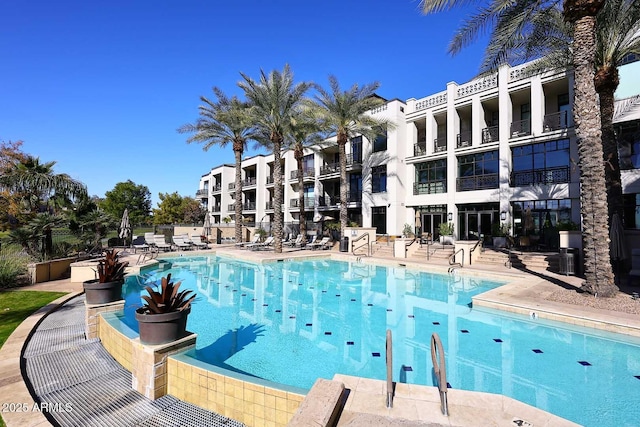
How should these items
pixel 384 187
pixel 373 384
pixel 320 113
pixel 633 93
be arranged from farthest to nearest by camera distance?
pixel 384 187 < pixel 320 113 < pixel 633 93 < pixel 373 384

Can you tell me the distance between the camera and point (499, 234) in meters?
19.0

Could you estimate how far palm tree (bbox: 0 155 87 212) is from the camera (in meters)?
13.3

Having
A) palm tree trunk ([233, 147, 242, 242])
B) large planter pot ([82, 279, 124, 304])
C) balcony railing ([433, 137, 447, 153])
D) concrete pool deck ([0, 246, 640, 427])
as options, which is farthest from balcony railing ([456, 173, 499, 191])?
large planter pot ([82, 279, 124, 304])

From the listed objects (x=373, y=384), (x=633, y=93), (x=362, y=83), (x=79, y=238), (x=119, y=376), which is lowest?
(x=119, y=376)

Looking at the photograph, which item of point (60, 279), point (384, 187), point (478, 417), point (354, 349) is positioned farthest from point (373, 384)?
point (384, 187)

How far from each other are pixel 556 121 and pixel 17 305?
2612cm

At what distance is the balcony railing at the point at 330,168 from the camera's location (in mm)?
30744

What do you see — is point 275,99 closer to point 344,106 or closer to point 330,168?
point 344,106

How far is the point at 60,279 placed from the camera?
11.6 metres

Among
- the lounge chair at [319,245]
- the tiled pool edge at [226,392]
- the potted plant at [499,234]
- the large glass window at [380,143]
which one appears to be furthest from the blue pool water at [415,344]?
the large glass window at [380,143]

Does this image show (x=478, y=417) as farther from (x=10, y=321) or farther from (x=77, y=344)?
(x=10, y=321)

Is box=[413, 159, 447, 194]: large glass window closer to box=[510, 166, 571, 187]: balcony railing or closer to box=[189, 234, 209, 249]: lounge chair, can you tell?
box=[510, 166, 571, 187]: balcony railing

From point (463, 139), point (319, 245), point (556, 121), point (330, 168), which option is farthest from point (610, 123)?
point (330, 168)

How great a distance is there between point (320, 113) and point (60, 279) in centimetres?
1678
